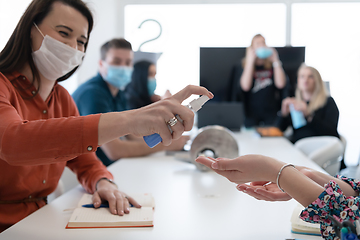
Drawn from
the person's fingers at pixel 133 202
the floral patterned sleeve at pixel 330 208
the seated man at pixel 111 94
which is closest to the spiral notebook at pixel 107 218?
the person's fingers at pixel 133 202

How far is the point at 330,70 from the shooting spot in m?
4.08

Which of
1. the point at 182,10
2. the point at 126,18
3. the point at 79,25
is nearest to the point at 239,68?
the point at 182,10

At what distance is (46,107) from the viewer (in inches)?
49.4

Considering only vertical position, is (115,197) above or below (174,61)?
below

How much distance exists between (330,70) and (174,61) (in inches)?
75.1

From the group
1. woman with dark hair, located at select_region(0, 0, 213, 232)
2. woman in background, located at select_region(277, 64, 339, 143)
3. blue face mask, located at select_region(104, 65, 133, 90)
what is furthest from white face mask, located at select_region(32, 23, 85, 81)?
woman in background, located at select_region(277, 64, 339, 143)

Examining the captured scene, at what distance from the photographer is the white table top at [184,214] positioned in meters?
0.96

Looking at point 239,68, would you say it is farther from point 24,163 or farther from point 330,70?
point 24,163

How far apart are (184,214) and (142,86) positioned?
1.81m

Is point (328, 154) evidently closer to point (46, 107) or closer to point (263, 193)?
point (263, 193)

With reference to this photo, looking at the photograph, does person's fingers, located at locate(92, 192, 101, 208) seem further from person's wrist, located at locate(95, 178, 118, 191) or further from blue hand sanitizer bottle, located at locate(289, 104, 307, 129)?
blue hand sanitizer bottle, located at locate(289, 104, 307, 129)

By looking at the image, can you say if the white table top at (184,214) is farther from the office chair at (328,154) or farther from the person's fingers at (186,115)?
the office chair at (328,154)

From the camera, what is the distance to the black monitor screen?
12.1 feet

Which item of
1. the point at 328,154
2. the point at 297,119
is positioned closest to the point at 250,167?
the point at 328,154
